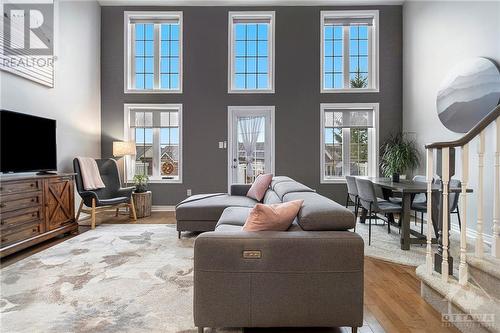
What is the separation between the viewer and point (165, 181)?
5.71m

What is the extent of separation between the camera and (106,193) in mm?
4902

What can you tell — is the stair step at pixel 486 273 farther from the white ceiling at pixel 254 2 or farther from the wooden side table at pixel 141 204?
the white ceiling at pixel 254 2

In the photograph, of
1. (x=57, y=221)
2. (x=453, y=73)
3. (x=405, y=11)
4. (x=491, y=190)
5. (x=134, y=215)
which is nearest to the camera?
(x=491, y=190)

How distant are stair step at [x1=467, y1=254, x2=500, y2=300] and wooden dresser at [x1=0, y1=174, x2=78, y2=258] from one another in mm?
4142

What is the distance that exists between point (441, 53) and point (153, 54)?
5.38m

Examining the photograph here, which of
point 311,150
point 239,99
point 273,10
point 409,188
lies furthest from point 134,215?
point 273,10

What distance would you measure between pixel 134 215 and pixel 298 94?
395 centimetres

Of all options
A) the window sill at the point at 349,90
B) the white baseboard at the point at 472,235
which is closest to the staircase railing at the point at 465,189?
the white baseboard at the point at 472,235

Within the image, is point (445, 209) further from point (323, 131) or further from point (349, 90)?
point (349, 90)

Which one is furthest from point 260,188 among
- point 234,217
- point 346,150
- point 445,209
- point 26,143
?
point 26,143

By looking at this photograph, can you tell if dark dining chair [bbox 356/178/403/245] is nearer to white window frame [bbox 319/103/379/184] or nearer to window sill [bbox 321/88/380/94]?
white window frame [bbox 319/103/379/184]

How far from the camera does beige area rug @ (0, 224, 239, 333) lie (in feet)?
5.82

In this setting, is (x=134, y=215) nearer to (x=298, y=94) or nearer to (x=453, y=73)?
(x=298, y=94)

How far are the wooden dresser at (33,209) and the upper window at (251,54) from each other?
11.7 ft
